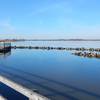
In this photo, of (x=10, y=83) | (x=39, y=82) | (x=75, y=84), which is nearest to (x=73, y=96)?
(x=75, y=84)

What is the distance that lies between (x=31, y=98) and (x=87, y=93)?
1279cm

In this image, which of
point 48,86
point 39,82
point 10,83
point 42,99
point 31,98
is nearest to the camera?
point 42,99

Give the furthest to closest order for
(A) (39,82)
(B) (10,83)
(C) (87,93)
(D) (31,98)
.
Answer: (A) (39,82), (C) (87,93), (B) (10,83), (D) (31,98)

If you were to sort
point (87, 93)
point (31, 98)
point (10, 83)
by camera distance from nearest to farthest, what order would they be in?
point (31, 98) → point (10, 83) → point (87, 93)

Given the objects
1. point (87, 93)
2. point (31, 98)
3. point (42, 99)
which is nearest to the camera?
point (42, 99)

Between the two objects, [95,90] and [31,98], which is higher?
[31,98]

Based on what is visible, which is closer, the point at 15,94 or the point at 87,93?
the point at 15,94

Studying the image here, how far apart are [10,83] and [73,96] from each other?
10.1 metres

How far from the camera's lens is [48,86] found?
66.8ft

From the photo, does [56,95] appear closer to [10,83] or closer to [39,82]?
[39,82]

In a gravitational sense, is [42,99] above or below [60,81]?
above

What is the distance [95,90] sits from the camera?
62.7 ft

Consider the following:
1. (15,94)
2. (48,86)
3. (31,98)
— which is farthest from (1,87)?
(31,98)

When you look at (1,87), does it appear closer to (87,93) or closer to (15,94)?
(15,94)
